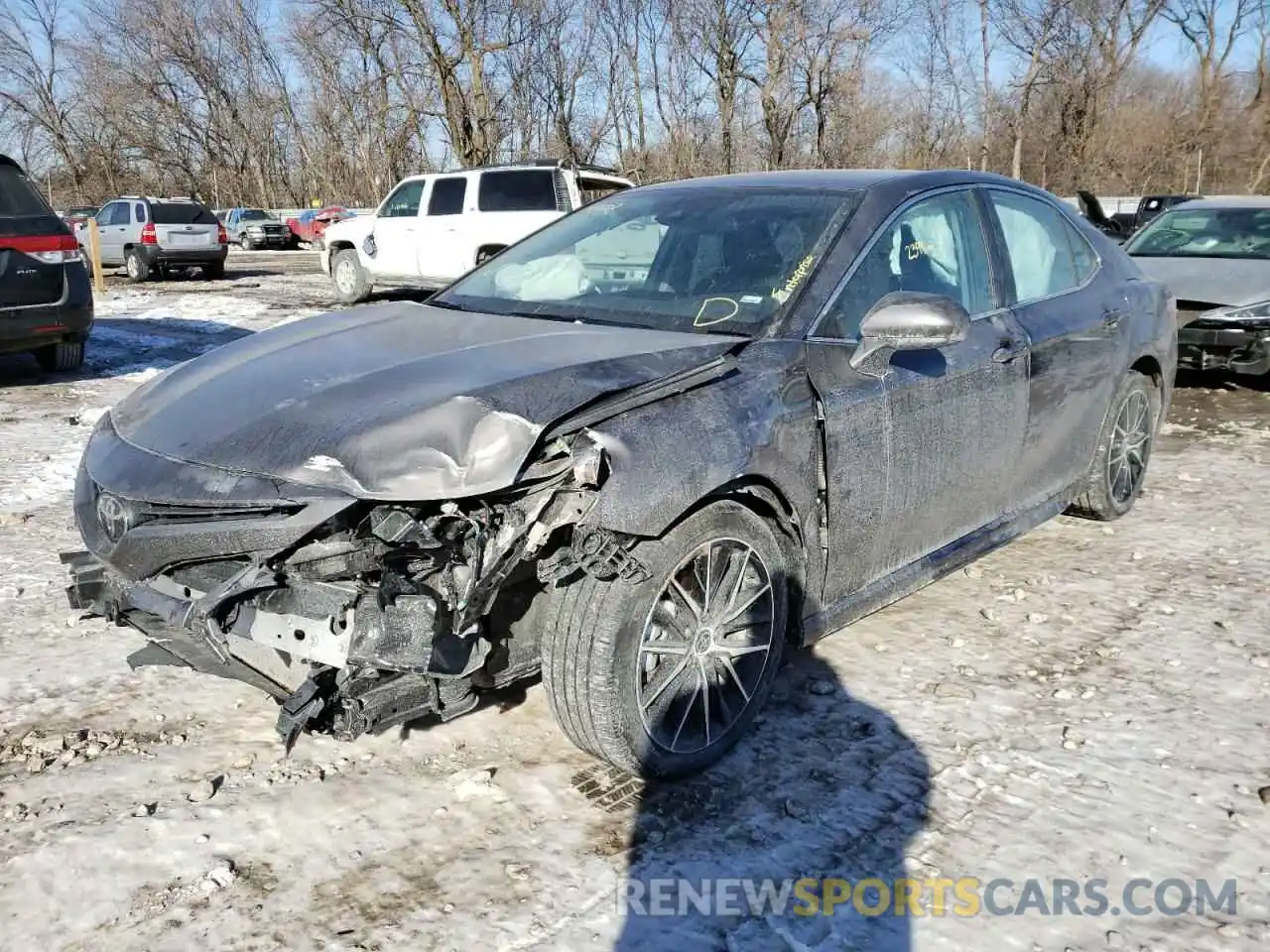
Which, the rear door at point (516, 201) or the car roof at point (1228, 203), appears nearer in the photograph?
the car roof at point (1228, 203)

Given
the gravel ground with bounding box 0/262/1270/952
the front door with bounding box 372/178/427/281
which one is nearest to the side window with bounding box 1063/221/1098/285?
the gravel ground with bounding box 0/262/1270/952

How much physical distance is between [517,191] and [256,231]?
865 inches

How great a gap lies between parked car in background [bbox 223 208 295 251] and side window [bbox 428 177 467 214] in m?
20.4

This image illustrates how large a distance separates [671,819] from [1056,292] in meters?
2.90

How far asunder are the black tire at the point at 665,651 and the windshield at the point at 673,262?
738 mm

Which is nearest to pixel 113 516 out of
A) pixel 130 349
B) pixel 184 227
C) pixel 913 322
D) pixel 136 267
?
pixel 913 322

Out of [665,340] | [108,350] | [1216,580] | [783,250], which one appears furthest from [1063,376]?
[108,350]

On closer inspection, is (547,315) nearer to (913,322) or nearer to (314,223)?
(913,322)

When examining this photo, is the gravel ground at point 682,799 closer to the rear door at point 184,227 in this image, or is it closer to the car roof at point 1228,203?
the car roof at point 1228,203

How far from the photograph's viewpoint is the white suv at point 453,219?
45.2 ft

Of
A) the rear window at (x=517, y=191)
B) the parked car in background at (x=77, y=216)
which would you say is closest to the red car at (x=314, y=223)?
the parked car in background at (x=77, y=216)

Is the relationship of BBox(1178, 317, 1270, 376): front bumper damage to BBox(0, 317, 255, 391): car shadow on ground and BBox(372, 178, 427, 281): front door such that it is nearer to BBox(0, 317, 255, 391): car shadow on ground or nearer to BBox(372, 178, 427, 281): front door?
BBox(0, 317, 255, 391): car shadow on ground

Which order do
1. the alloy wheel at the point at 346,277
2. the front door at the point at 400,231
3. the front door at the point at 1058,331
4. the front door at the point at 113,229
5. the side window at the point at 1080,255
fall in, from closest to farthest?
the front door at the point at 1058,331 < the side window at the point at 1080,255 < the front door at the point at 400,231 < the alloy wheel at the point at 346,277 < the front door at the point at 113,229

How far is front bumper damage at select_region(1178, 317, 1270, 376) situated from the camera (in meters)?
8.20
